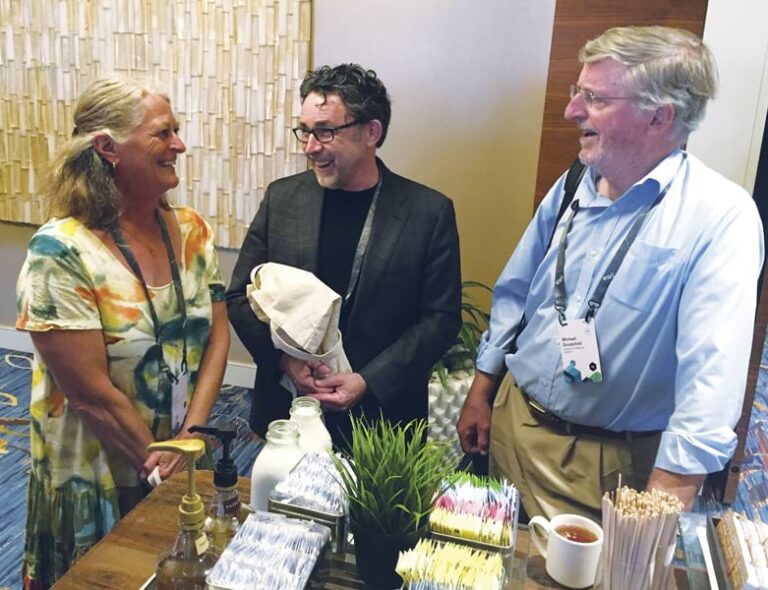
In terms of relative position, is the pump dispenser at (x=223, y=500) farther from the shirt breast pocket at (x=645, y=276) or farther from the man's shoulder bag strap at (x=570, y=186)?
the man's shoulder bag strap at (x=570, y=186)

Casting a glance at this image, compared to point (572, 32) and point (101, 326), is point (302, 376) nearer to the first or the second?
point (101, 326)

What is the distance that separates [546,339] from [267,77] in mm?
2486

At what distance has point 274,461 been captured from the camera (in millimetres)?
1098

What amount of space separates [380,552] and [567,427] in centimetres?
79

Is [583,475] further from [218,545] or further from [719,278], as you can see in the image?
[218,545]

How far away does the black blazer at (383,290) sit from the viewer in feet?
6.56

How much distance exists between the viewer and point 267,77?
351cm

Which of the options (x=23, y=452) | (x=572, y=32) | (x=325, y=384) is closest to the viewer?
(x=325, y=384)

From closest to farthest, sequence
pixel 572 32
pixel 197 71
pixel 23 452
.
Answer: pixel 572 32 → pixel 23 452 → pixel 197 71

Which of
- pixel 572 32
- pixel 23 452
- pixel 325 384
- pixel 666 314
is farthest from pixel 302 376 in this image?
pixel 23 452

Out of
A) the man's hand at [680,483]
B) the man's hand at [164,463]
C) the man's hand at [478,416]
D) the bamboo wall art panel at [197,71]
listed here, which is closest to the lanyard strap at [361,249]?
the man's hand at [478,416]

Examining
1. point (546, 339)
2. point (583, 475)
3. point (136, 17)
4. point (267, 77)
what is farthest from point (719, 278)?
point (136, 17)

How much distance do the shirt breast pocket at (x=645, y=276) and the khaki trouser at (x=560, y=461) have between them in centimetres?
34

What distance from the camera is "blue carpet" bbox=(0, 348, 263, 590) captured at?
2506 mm
